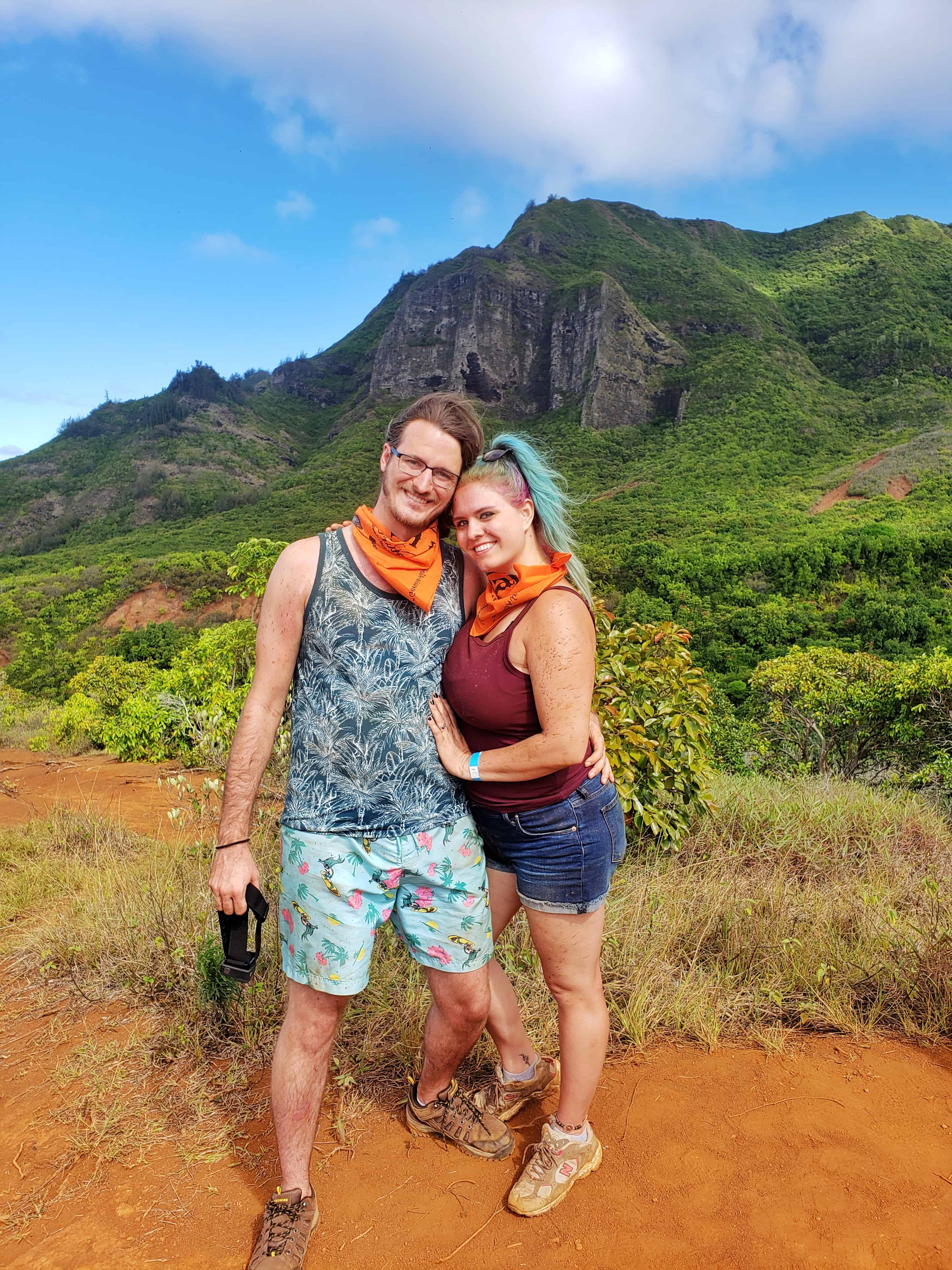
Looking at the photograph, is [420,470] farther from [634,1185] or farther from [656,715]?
[656,715]

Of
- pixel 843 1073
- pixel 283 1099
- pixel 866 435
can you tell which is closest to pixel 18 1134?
pixel 283 1099

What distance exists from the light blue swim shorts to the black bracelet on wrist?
0.35 ft

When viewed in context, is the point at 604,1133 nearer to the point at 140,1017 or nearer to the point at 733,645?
the point at 140,1017

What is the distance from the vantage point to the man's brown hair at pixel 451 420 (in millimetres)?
1971

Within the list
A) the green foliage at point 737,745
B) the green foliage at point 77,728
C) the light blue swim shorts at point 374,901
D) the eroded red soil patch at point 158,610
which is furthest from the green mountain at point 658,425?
the light blue swim shorts at point 374,901

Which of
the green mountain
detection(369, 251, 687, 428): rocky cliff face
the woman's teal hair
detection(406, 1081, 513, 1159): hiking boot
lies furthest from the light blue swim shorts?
detection(369, 251, 687, 428): rocky cliff face

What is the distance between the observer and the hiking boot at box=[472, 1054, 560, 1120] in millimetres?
2326

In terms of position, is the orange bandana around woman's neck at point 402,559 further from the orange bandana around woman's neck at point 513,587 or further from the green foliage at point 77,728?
the green foliage at point 77,728

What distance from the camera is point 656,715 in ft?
13.7

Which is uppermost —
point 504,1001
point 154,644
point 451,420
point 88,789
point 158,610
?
point 451,420

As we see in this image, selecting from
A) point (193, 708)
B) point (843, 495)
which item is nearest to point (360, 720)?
point (193, 708)

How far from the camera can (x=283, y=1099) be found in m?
1.84

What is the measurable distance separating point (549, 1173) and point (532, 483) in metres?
1.90

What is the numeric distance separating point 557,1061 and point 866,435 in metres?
56.3
